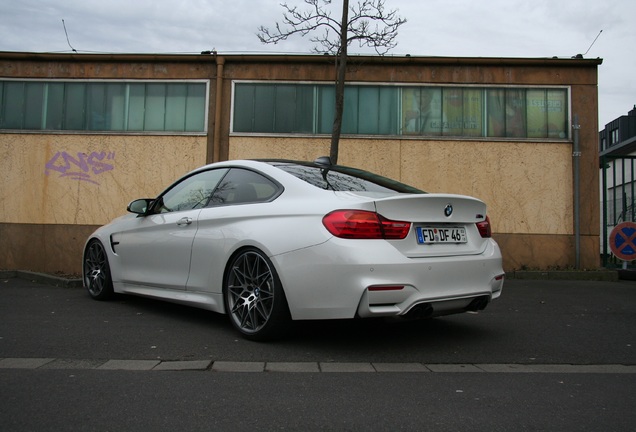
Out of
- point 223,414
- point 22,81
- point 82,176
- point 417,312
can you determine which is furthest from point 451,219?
point 22,81

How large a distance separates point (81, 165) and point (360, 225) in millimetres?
9634

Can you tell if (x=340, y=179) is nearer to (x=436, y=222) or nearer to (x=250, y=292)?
(x=436, y=222)

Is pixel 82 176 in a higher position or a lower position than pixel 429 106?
lower

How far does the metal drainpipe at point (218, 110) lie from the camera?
11.5 m

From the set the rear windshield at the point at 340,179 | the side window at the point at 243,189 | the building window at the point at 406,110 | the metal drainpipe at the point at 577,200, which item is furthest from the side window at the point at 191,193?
the metal drainpipe at the point at 577,200

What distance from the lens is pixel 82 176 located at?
1172cm

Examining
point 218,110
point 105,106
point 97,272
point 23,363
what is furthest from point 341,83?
point 23,363

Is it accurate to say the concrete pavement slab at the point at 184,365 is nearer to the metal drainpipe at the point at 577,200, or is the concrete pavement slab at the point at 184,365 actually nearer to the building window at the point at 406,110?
the building window at the point at 406,110

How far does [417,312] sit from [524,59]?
360 inches

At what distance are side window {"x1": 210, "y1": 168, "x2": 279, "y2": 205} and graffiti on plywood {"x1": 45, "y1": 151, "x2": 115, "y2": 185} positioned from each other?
7607 millimetres

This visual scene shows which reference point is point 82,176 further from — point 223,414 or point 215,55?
point 223,414

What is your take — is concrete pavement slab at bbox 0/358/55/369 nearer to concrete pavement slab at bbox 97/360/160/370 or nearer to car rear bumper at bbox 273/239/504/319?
concrete pavement slab at bbox 97/360/160/370

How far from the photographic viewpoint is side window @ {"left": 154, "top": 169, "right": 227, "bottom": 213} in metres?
5.11

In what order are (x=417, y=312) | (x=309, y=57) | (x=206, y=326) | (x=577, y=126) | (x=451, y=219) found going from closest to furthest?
Answer: (x=417, y=312), (x=451, y=219), (x=206, y=326), (x=577, y=126), (x=309, y=57)
